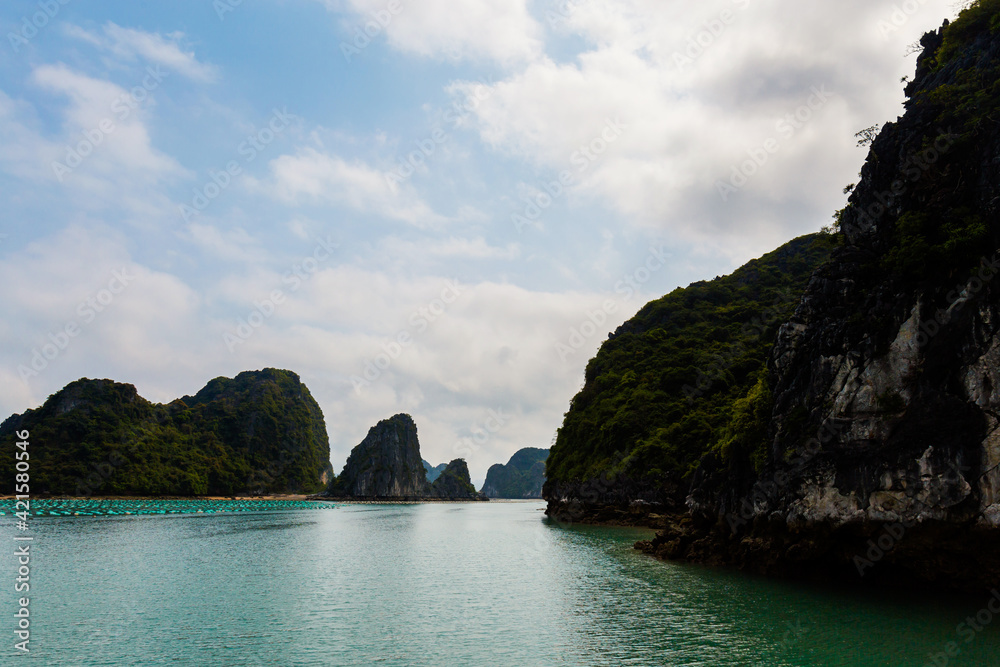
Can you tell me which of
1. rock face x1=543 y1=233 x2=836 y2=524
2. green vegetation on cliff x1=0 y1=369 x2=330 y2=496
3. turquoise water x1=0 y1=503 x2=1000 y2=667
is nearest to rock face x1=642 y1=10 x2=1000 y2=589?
turquoise water x1=0 y1=503 x2=1000 y2=667

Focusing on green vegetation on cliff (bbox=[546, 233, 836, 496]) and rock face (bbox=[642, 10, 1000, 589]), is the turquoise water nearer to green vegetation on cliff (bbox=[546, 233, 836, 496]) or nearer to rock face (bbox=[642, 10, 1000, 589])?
rock face (bbox=[642, 10, 1000, 589])

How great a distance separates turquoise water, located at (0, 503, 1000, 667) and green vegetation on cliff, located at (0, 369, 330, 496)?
97.6 meters

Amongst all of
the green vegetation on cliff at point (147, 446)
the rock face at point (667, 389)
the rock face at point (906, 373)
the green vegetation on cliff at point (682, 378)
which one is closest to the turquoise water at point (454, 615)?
the rock face at point (906, 373)

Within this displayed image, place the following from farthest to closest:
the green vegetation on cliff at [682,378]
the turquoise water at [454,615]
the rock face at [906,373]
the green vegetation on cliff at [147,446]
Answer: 1. the green vegetation on cliff at [147,446]
2. the green vegetation on cliff at [682,378]
3. the rock face at [906,373]
4. the turquoise water at [454,615]

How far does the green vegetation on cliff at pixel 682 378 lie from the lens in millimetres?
60750

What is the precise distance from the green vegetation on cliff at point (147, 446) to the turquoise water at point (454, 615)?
9762cm

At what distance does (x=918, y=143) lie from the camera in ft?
89.3

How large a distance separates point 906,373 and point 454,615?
21.3 m

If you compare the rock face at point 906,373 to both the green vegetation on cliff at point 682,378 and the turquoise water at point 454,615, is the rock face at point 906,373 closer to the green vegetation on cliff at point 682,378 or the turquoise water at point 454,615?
the turquoise water at point 454,615

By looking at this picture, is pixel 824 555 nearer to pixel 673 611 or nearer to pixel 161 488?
pixel 673 611

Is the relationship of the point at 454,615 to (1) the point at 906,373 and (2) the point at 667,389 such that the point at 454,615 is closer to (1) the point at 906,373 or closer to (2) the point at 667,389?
(1) the point at 906,373

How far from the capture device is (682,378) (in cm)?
7481

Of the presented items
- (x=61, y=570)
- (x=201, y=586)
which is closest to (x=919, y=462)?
(x=201, y=586)

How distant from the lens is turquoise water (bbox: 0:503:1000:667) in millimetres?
17484
